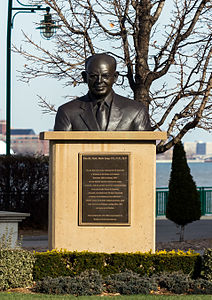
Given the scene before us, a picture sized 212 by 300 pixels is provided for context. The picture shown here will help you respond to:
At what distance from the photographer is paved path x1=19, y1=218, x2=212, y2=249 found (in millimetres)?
16736

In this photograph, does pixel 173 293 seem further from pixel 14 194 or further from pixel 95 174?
pixel 14 194

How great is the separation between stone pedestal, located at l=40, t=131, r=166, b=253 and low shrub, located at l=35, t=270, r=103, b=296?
0.82 meters

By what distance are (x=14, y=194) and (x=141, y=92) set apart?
6.61m

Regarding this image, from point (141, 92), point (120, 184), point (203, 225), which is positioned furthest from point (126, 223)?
point (203, 225)

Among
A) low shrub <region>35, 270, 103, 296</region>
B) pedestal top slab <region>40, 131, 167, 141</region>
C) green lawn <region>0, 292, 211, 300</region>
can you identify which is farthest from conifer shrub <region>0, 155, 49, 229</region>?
green lawn <region>0, 292, 211, 300</region>

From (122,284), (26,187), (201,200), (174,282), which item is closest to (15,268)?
(122,284)

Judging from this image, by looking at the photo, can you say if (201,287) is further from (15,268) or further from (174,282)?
(15,268)

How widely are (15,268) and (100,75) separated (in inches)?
121

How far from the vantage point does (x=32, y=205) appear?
20.2m

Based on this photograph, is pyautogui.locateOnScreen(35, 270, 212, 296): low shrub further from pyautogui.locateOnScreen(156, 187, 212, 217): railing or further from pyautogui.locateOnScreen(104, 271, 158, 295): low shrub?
pyautogui.locateOnScreen(156, 187, 212, 217): railing

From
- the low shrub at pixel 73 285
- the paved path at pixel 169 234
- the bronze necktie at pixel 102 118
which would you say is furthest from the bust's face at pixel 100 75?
the paved path at pixel 169 234

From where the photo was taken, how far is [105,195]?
33.0 feet

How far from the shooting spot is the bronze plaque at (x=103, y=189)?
1006 cm

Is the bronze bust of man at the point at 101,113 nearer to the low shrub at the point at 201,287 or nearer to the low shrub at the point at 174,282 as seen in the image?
the low shrub at the point at 174,282
